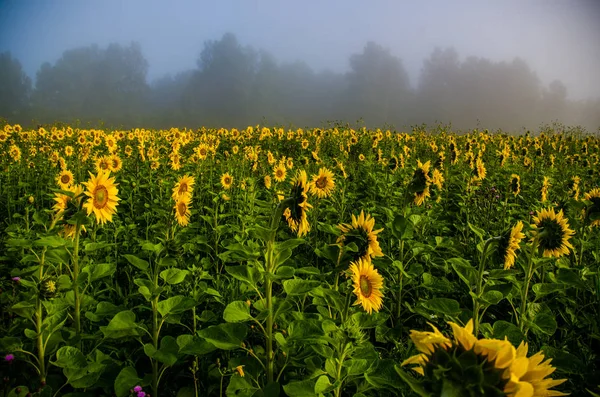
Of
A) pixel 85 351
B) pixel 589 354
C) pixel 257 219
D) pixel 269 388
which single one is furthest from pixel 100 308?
pixel 589 354

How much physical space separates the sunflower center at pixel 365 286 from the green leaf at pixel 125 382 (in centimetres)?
106

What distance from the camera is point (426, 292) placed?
118 inches

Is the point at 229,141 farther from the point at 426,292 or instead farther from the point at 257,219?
the point at 426,292

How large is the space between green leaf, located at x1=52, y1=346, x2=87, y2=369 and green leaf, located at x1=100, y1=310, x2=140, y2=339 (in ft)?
0.46

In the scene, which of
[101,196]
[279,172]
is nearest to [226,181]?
[279,172]

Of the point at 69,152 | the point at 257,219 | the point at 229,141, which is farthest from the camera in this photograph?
the point at 229,141

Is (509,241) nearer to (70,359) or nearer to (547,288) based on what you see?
(547,288)

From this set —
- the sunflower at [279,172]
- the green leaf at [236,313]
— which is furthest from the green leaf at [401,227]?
the sunflower at [279,172]

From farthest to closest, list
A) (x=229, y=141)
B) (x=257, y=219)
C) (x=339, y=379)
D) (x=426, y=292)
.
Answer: (x=229, y=141)
(x=257, y=219)
(x=426, y=292)
(x=339, y=379)

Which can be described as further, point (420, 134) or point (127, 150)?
point (420, 134)

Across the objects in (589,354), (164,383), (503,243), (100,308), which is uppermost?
(503,243)

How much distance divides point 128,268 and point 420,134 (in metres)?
12.5

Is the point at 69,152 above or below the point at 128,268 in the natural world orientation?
above

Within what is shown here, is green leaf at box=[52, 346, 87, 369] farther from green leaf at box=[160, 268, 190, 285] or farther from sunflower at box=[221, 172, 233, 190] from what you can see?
sunflower at box=[221, 172, 233, 190]
